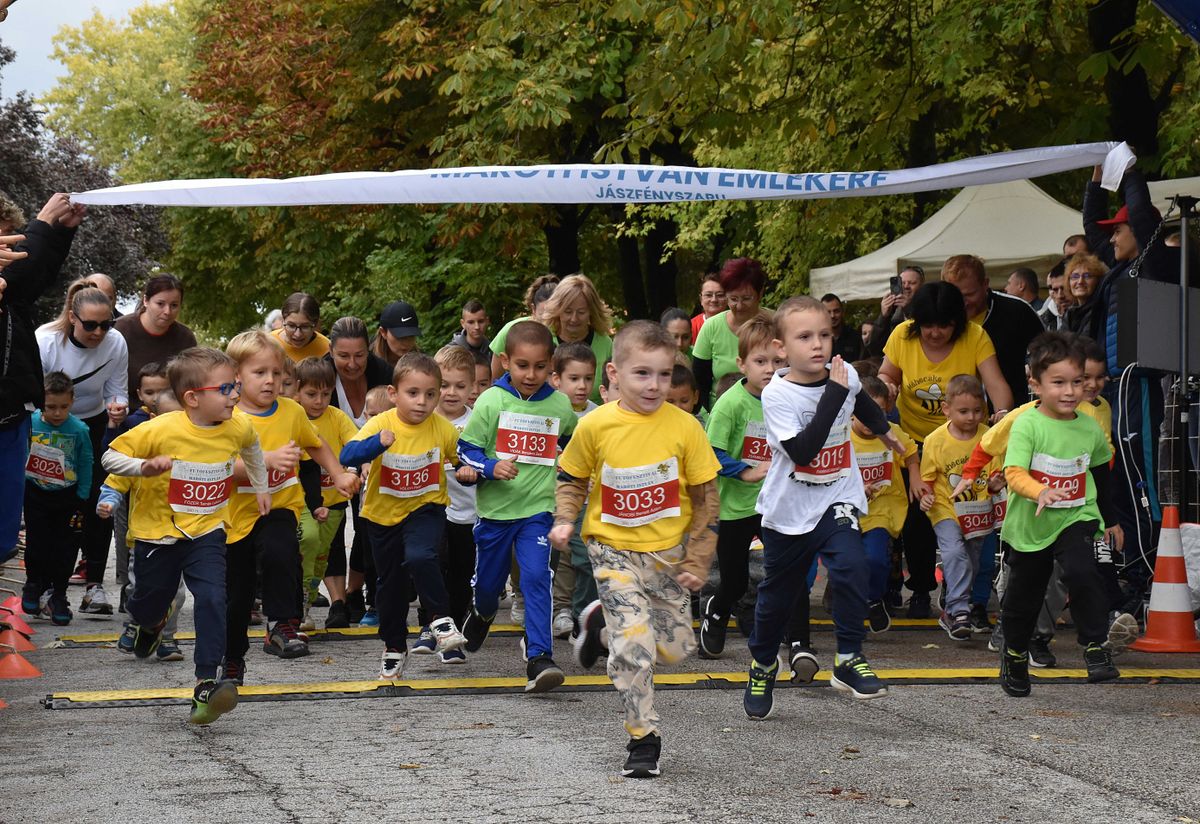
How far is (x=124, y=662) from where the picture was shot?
926 centimetres

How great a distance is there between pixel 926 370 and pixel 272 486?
4.09 m

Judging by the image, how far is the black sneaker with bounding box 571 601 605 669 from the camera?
7.02 metres

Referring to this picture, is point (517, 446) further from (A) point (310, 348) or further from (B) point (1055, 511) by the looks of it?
(A) point (310, 348)

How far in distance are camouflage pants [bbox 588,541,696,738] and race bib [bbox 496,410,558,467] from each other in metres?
1.84

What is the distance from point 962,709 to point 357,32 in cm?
1986

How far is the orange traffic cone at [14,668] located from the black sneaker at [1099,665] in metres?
5.16

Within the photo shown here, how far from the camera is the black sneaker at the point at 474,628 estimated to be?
29.3ft

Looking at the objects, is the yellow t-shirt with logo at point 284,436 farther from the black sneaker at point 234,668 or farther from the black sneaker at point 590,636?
the black sneaker at point 590,636

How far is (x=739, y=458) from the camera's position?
894 cm

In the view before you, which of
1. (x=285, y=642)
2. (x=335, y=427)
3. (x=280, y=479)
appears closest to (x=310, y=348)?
(x=335, y=427)

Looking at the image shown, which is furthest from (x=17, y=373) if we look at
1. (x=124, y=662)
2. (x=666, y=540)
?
(x=666, y=540)

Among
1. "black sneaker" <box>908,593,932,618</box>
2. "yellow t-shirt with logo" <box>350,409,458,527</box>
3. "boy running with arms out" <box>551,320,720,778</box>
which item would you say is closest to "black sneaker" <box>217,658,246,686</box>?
"yellow t-shirt with logo" <box>350,409,458,527</box>

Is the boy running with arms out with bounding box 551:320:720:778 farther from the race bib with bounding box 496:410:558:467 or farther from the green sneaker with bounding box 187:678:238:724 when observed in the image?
the race bib with bounding box 496:410:558:467

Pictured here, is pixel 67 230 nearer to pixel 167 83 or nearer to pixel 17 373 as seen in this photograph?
pixel 17 373
